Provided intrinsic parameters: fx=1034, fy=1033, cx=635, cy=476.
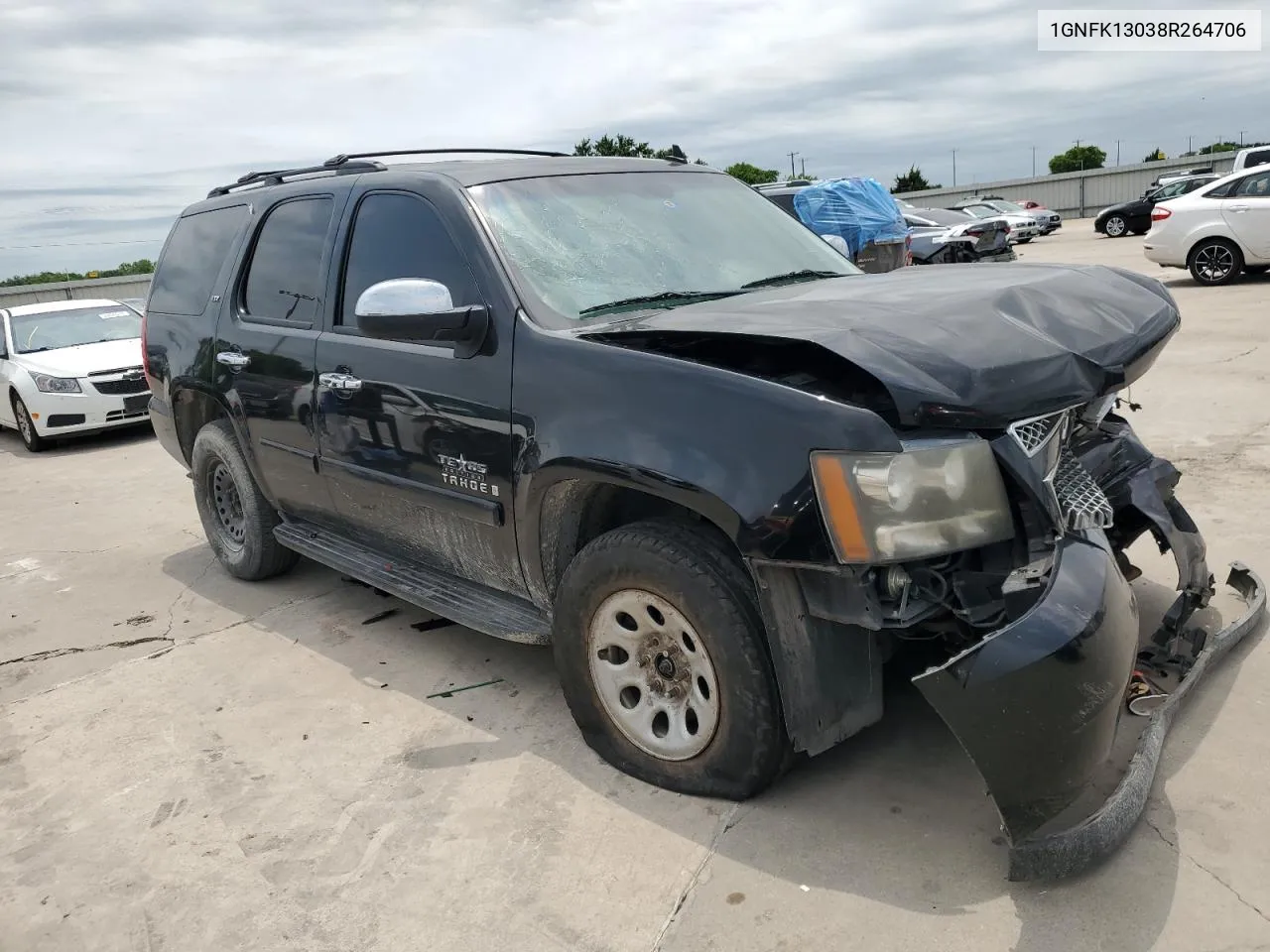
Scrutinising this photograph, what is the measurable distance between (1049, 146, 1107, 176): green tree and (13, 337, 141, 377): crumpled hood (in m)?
71.5

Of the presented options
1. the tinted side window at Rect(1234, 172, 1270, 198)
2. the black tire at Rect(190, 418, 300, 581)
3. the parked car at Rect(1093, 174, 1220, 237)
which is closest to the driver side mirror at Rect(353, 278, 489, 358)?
the black tire at Rect(190, 418, 300, 581)

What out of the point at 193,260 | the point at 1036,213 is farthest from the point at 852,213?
the point at 1036,213

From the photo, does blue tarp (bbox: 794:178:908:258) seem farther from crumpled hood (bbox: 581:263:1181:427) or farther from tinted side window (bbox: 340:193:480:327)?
crumpled hood (bbox: 581:263:1181:427)

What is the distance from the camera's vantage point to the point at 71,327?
1113cm

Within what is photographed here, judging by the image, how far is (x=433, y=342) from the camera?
3.56 meters

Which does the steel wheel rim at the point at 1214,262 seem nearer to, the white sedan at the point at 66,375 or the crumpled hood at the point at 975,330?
the crumpled hood at the point at 975,330

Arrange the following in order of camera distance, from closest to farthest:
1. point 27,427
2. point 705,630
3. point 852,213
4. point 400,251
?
point 705,630 → point 400,251 → point 27,427 → point 852,213

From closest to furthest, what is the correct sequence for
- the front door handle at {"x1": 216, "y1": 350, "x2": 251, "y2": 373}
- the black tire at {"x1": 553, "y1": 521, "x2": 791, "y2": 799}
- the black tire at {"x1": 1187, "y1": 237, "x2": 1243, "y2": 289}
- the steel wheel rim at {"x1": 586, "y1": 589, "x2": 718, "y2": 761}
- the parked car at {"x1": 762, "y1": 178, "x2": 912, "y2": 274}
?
the black tire at {"x1": 553, "y1": 521, "x2": 791, "y2": 799} → the steel wheel rim at {"x1": 586, "y1": 589, "x2": 718, "y2": 761} → the front door handle at {"x1": 216, "y1": 350, "x2": 251, "y2": 373} → the black tire at {"x1": 1187, "y1": 237, "x2": 1243, "y2": 289} → the parked car at {"x1": 762, "y1": 178, "x2": 912, "y2": 274}

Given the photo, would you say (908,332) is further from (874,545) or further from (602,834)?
(602,834)

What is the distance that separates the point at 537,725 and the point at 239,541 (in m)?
2.56

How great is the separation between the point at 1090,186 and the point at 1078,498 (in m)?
45.9

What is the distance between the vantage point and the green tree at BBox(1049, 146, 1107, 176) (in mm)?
72062

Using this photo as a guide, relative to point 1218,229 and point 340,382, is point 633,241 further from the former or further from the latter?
point 1218,229

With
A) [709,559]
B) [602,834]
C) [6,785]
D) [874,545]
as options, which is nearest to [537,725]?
[602,834]
